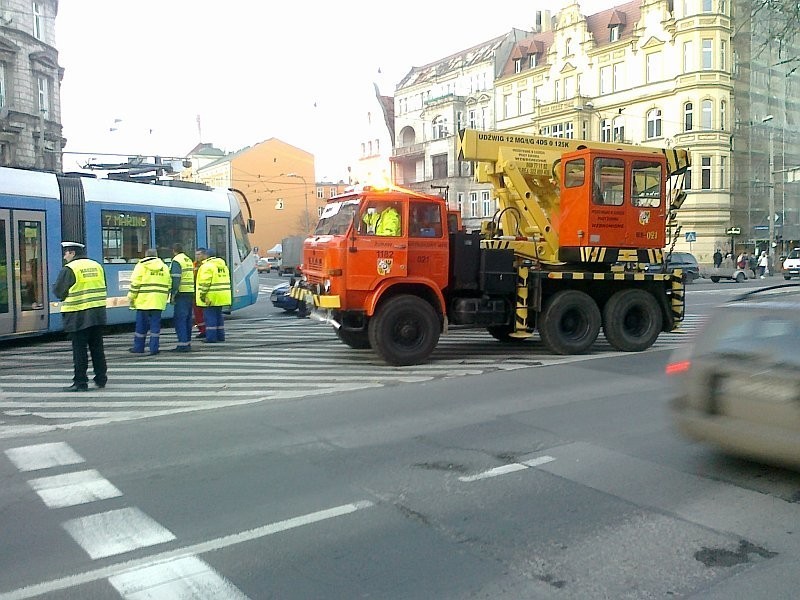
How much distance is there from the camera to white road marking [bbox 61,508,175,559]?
4492 mm

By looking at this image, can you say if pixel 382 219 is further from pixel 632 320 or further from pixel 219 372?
pixel 632 320

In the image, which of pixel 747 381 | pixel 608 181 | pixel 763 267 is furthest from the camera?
pixel 763 267

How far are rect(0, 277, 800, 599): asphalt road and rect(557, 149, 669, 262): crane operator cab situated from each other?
421 centimetres

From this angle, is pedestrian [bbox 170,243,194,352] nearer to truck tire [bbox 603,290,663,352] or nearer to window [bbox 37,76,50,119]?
truck tire [bbox 603,290,663,352]

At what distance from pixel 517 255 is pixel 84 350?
6.69m

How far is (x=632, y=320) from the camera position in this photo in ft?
41.9

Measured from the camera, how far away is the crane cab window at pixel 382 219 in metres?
10.8

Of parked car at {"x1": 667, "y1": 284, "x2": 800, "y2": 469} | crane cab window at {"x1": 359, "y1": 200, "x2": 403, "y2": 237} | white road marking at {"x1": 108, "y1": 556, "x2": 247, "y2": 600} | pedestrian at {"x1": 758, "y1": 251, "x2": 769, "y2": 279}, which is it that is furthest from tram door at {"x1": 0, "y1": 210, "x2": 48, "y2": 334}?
pedestrian at {"x1": 758, "y1": 251, "x2": 769, "y2": 279}

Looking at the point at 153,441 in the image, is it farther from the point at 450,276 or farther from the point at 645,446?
the point at 450,276

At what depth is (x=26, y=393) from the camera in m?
9.28

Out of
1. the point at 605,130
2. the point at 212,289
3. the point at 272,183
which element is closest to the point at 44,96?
the point at 272,183

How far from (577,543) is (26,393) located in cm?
738

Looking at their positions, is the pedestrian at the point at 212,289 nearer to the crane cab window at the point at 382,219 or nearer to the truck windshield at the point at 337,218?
the truck windshield at the point at 337,218

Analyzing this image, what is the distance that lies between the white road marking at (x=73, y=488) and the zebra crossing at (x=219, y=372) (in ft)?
5.91
